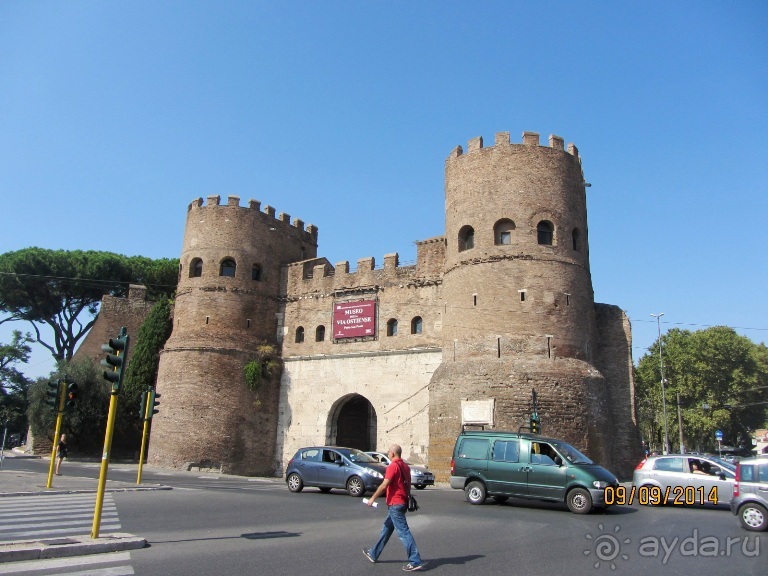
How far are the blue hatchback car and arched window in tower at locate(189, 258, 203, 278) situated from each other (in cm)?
1556

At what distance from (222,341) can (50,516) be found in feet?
61.5

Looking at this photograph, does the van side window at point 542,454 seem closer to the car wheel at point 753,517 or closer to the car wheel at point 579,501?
the car wheel at point 579,501

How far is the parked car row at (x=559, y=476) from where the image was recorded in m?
12.5

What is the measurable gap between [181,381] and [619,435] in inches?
755

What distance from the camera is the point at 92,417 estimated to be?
107 ft

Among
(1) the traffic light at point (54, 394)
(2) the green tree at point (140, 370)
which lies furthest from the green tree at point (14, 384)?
(1) the traffic light at point (54, 394)

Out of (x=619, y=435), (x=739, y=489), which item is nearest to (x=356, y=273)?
(x=619, y=435)

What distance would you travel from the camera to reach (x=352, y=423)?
30500 mm

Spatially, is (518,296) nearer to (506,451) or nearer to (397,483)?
(506,451)

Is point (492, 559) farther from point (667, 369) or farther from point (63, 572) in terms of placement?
point (667, 369)

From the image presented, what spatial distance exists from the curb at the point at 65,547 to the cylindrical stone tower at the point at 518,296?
591 inches

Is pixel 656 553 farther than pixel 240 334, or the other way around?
pixel 240 334

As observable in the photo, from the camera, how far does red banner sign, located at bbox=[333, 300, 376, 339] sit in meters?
27.9

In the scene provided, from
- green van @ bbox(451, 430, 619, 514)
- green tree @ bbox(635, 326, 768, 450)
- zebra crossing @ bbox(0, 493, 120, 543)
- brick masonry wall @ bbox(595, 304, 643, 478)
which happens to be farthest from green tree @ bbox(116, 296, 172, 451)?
green tree @ bbox(635, 326, 768, 450)
